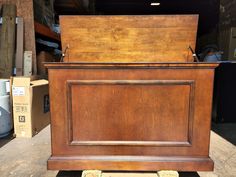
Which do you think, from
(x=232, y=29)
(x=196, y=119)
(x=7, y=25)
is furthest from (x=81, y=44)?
(x=232, y=29)

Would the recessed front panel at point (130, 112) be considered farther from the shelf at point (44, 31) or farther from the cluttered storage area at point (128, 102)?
the shelf at point (44, 31)

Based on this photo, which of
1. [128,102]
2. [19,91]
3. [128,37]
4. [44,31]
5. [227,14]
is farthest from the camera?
[227,14]

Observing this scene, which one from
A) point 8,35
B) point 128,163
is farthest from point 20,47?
point 128,163

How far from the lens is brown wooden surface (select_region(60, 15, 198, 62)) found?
4.19ft

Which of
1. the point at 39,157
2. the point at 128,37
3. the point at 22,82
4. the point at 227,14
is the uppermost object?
the point at 227,14

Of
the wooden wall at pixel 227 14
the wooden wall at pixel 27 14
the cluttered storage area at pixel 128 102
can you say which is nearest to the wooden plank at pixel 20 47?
the wooden wall at pixel 27 14

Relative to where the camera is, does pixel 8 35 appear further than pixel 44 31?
No

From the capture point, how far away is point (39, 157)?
5.26 feet

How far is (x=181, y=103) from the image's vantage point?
1.16 metres

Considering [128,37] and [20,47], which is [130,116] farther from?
[20,47]

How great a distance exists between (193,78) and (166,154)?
0.49 meters

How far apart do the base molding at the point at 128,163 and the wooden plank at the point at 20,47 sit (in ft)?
5.11

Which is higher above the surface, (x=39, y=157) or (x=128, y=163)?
(x=128, y=163)

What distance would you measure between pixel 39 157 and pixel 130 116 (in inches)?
36.7
